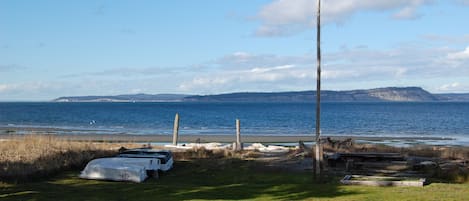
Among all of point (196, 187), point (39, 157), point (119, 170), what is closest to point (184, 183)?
point (196, 187)

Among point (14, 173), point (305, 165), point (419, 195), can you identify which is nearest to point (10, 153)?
point (14, 173)

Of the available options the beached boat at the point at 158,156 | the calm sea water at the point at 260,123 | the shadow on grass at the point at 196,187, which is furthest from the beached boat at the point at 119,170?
the calm sea water at the point at 260,123

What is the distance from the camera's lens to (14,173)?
636 inches

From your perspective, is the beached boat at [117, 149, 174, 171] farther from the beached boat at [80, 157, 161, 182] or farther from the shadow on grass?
the beached boat at [80, 157, 161, 182]

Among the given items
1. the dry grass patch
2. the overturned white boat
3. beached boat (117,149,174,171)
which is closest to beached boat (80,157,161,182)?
the overturned white boat

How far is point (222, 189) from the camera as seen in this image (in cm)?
1490

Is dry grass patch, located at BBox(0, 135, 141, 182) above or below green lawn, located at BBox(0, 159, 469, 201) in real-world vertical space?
above

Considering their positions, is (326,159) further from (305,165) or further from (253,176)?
(253,176)

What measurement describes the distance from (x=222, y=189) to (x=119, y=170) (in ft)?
9.84

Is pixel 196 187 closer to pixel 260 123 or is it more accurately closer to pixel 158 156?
pixel 158 156

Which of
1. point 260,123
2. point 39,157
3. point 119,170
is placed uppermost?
point 260,123

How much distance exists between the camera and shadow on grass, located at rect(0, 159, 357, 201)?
13477 millimetres

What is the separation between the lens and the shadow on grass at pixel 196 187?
531 inches

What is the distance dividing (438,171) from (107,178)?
28.2ft
